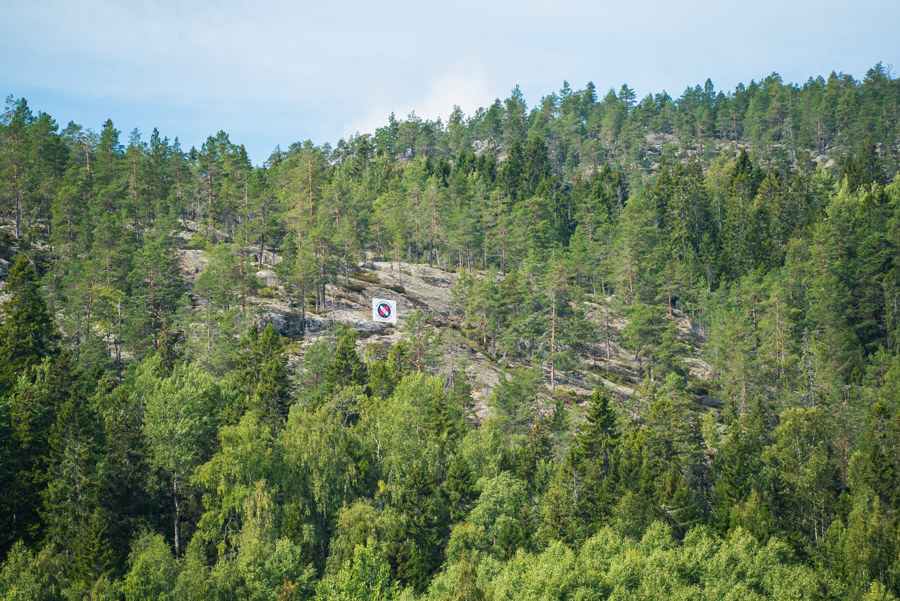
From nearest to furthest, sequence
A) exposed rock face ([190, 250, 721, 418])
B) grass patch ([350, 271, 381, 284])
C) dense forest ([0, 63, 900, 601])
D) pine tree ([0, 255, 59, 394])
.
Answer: dense forest ([0, 63, 900, 601]) → pine tree ([0, 255, 59, 394]) → exposed rock face ([190, 250, 721, 418]) → grass patch ([350, 271, 381, 284])

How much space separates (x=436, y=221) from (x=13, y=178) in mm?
58932

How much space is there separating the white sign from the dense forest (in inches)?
152

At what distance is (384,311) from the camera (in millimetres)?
88438

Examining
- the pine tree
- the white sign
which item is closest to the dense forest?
the pine tree

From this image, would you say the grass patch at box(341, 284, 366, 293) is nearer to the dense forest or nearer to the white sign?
the dense forest

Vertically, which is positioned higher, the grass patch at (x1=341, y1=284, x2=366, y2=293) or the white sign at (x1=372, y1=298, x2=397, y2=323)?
the grass patch at (x1=341, y1=284, x2=366, y2=293)

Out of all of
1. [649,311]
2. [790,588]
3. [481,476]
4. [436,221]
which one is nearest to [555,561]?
[481,476]

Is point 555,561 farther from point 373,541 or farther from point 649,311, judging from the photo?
point 649,311

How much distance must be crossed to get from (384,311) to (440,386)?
26.1 metres

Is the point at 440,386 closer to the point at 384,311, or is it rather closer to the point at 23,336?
the point at 384,311

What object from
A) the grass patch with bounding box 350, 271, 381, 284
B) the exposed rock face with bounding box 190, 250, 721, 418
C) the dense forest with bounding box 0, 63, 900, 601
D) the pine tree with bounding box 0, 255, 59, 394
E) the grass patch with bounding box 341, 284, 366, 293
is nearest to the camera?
the dense forest with bounding box 0, 63, 900, 601

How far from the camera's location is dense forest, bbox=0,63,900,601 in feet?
164

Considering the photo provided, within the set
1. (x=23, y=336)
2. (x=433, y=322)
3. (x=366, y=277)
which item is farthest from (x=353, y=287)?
(x=23, y=336)

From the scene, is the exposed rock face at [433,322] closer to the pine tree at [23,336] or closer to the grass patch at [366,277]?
the grass patch at [366,277]
